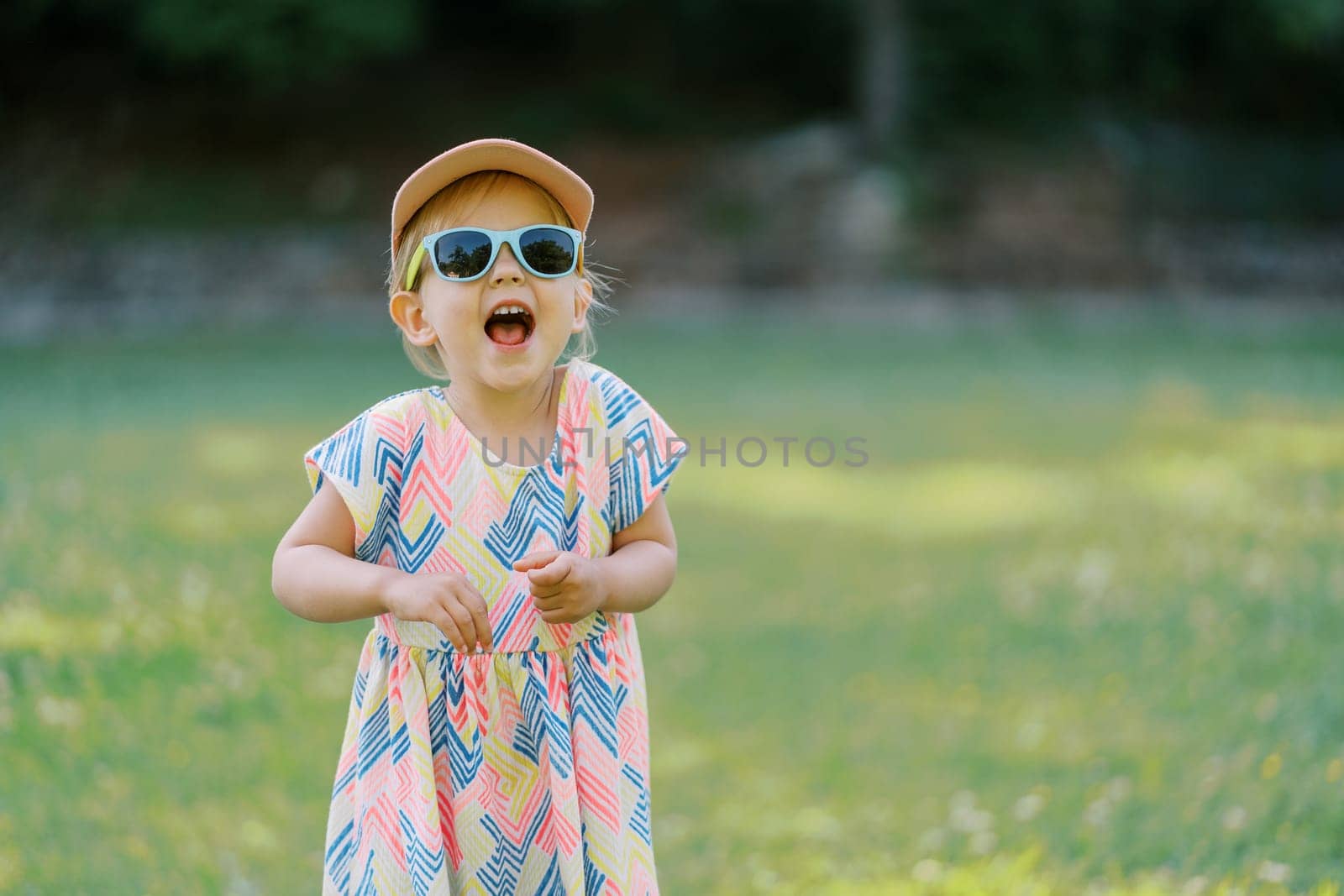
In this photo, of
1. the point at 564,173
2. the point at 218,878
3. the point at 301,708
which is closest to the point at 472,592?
the point at 564,173

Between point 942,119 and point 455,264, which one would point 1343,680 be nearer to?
point 455,264

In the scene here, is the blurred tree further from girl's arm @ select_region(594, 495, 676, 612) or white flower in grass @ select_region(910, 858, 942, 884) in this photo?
girl's arm @ select_region(594, 495, 676, 612)

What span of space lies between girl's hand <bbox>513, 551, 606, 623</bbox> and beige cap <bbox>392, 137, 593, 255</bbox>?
588mm

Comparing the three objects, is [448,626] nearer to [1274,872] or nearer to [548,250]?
[548,250]

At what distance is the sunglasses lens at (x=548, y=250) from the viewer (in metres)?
2.35

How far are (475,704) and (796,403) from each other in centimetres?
1066

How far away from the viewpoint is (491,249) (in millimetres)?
2328

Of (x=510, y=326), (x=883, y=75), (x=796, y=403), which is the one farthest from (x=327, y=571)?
(x=883, y=75)

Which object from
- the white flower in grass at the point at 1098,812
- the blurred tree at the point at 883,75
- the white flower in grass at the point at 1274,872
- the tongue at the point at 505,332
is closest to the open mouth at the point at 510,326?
the tongue at the point at 505,332

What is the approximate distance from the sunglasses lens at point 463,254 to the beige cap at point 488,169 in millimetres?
110

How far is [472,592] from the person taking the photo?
220 centimetres

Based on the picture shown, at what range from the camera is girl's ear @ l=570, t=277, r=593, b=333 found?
2.50 metres

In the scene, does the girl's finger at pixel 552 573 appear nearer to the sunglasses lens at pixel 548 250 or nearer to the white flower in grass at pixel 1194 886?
the sunglasses lens at pixel 548 250

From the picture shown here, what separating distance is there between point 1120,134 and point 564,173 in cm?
2644
